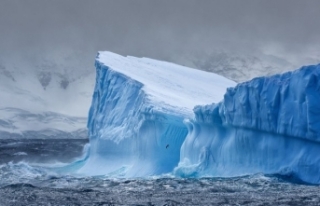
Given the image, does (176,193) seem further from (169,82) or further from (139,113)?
(169,82)

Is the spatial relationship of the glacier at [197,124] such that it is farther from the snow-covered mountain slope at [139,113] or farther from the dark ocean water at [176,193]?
the dark ocean water at [176,193]

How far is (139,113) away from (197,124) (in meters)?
2.51

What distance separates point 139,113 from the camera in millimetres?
20906

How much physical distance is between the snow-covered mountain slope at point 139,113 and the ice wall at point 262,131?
1163mm

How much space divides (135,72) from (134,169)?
19.3 feet

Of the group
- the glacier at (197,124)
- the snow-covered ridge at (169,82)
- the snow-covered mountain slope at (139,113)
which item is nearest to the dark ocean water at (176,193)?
the glacier at (197,124)

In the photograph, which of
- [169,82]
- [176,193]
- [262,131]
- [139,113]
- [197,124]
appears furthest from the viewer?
[169,82]

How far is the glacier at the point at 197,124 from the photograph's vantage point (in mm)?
14609

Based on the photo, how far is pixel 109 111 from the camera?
2383cm

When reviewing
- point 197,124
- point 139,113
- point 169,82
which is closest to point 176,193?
point 197,124

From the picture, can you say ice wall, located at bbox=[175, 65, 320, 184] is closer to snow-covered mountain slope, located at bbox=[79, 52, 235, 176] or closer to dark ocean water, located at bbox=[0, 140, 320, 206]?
dark ocean water, located at bbox=[0, 140, 320, 206]

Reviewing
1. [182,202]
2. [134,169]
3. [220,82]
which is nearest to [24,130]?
[220,82]

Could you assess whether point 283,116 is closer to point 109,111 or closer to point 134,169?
point 134,169

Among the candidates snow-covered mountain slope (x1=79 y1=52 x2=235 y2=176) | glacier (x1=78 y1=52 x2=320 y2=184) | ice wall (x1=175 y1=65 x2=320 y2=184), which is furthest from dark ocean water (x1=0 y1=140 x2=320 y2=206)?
snow-covered mountain slope (x1=79 y1=52 x2=235 y2=176)
